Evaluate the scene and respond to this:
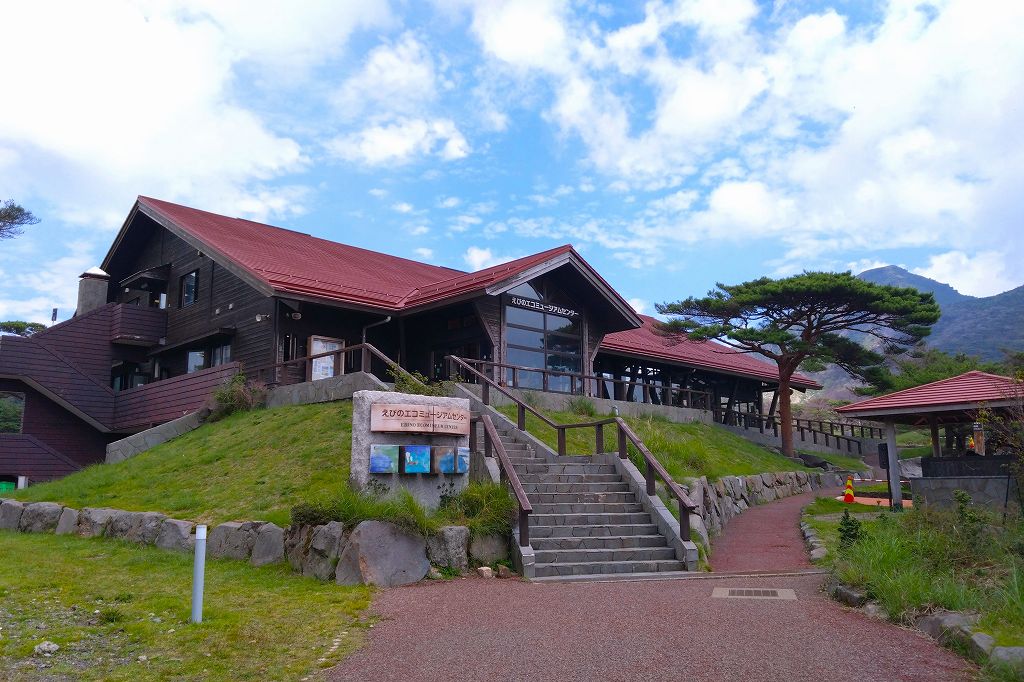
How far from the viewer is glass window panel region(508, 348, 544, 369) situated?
2339 centimetres

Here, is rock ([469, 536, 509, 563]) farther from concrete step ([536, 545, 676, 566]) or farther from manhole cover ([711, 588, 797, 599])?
manhole cover ([711, 588, 797, 599])

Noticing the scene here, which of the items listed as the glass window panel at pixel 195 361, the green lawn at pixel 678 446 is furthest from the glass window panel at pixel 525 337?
the glass window panel at pixel 195 361

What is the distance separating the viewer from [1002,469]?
14477 mm

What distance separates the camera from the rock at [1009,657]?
5.58 meters

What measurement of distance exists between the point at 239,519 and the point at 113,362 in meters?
17.9

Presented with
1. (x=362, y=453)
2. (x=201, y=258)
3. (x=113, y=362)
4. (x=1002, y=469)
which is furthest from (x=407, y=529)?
(x=113, y=362)

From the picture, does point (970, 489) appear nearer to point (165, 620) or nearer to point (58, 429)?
point (165, 620)

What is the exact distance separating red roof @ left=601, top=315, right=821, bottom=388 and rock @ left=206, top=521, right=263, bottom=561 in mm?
19126

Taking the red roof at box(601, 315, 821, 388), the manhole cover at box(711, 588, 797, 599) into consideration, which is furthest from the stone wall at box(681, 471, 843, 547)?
the red roof at box(601, 315, 821, 388)

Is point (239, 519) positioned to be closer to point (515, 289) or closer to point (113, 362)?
point (515, 289)

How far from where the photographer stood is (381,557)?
1003 centimetres

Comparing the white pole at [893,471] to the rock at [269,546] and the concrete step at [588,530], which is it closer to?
the concrete step at [588,530]

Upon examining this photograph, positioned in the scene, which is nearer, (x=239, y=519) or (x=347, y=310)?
(x=239, y=519)

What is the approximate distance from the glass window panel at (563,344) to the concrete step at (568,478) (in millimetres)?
10798
